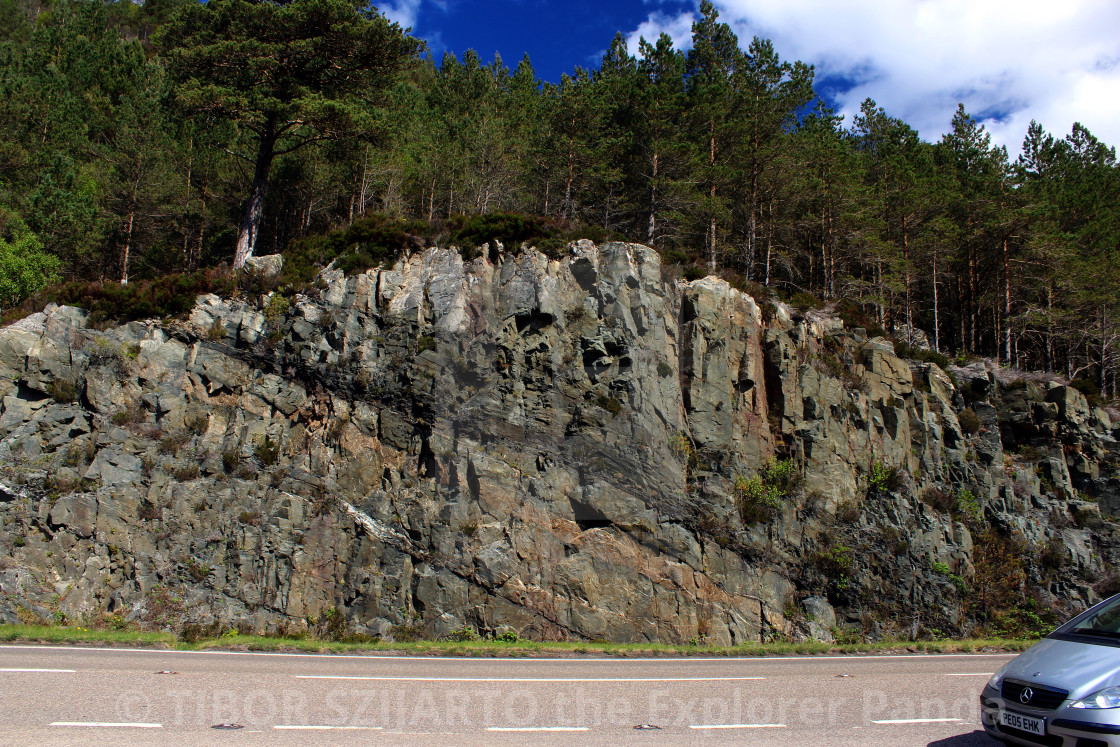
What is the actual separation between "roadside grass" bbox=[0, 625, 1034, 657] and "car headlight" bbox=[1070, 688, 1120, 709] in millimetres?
8718

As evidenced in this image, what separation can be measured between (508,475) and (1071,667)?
13.8 metres

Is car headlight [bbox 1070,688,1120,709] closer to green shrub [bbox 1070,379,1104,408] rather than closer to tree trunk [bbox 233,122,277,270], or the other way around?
tree trunk [bbox 233,122,277,270]

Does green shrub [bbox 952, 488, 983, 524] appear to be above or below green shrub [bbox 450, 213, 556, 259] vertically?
below

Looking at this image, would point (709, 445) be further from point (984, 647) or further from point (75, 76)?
point (75, 76)

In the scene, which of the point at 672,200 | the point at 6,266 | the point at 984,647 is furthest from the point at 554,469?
the point at 6,266

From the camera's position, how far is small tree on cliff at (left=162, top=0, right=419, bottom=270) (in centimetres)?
2353

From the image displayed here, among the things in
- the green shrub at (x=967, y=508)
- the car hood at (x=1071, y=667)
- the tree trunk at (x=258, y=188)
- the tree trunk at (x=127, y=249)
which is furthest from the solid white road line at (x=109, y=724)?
the tree trunk at (x=127, y=249)

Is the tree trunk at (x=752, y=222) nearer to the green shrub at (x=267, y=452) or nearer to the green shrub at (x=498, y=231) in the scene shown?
the green shrub at (x=498, y=231)

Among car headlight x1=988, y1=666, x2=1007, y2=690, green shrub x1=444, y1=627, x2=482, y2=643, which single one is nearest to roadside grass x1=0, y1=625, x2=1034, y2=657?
green shrub x1=444, y1=627, x2=482, y2=643

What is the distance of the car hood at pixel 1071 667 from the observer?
208 inches

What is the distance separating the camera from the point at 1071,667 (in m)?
5.55

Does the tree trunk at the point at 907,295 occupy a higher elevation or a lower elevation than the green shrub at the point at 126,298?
higher

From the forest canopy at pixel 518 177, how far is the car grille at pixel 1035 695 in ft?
61.9

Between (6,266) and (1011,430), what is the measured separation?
39647 millimetres
